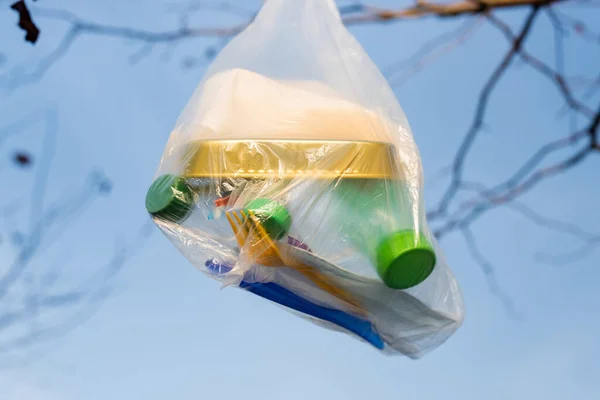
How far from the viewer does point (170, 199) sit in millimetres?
933

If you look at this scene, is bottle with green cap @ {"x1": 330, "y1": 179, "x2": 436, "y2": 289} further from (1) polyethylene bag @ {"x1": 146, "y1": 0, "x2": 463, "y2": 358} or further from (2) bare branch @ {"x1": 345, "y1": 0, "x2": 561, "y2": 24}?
(2) bare branch @ {"x1": 345, "y1": 0, "x2": 561, "y2": 24}

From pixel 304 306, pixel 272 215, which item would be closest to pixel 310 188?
pixel 272 215

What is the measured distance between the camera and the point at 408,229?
856 millimetres

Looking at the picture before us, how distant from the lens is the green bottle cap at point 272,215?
0.82 metres

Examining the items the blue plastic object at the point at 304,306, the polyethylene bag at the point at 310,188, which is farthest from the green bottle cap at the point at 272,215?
the blue plastic object at the point at 304,306

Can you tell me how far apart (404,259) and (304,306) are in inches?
8.5

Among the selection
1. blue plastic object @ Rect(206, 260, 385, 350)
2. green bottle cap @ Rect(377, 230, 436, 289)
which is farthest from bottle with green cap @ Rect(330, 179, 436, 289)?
blue plastic object @ Rect(206, 260, 385, 350)

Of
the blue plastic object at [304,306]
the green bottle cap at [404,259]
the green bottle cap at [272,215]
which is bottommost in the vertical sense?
the blue plastic object at [304,306]

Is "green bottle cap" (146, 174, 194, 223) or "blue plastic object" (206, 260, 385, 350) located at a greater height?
"green bottle cap" (146, 174, 194, 223)

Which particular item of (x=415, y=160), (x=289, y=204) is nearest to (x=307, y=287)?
(x=289, y=204)

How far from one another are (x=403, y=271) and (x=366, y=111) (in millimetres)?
250

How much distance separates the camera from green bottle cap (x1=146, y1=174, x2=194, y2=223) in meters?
0.93

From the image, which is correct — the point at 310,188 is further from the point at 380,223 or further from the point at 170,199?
the point at 170,199

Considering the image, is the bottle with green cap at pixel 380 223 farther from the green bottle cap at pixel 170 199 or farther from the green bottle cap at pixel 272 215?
the green bottle cap at pixel 170 199
